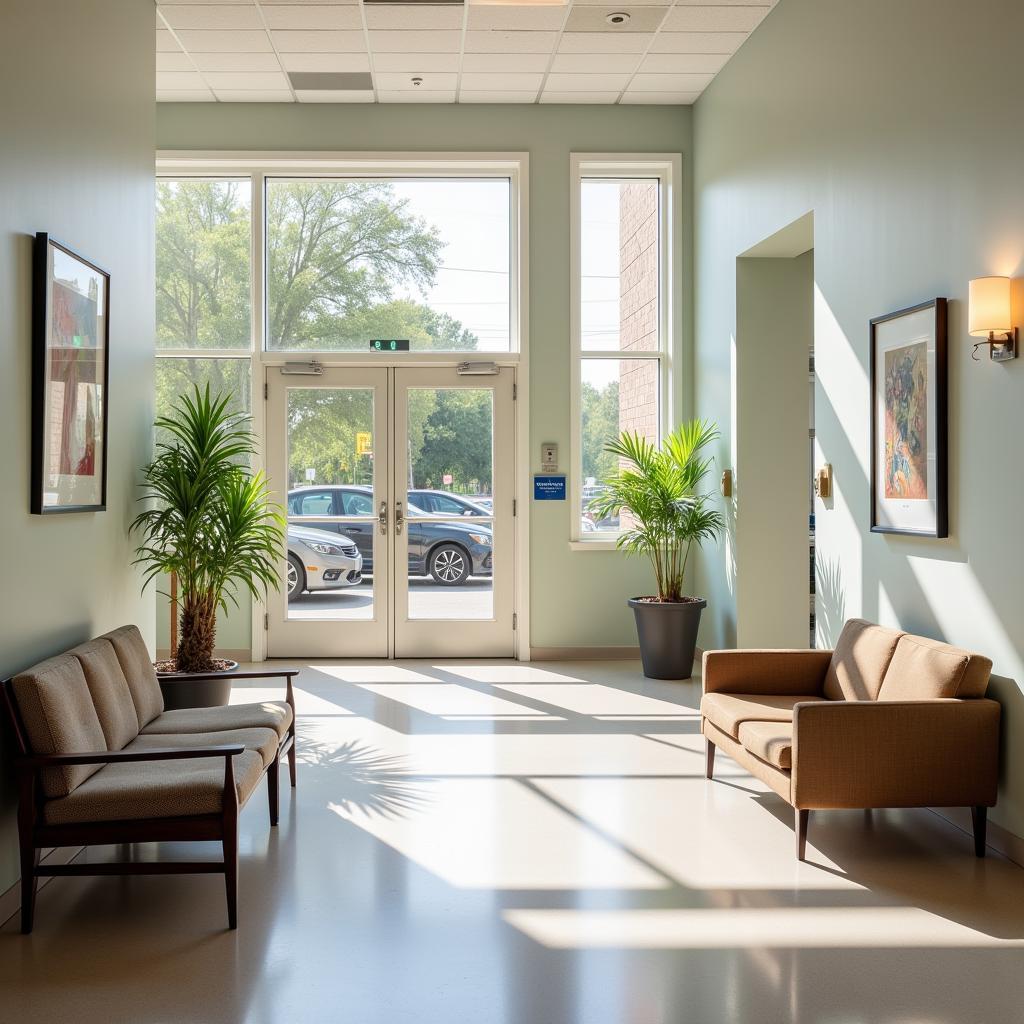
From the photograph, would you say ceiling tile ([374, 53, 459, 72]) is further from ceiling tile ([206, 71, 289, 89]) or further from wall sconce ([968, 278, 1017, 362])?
wall sconce ([968, 278, 1017, 362])

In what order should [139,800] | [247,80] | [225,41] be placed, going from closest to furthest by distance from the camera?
[139,800], [225,41], [247,80]

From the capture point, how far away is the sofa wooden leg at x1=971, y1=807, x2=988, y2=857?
3.80 m

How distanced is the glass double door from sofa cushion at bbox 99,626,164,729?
11.6 ft

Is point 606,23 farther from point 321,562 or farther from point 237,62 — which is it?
point 321,562

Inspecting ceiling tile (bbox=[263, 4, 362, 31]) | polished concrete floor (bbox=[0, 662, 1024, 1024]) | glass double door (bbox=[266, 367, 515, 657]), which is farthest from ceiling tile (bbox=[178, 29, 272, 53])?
polished concrete floor (bbox=[0, 662, 1024, 1024])

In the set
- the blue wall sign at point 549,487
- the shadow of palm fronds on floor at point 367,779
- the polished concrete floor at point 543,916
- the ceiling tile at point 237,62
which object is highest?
the ceiling tile at point 237,62

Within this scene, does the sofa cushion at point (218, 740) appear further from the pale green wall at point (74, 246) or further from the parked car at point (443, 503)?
the parked car at point (443, 503)

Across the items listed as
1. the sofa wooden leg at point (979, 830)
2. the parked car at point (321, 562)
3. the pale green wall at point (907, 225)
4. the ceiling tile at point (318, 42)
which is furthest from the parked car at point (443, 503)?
the sofa wooden leg at point (979, 830)

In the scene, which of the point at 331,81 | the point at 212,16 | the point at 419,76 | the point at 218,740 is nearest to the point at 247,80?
the point at 331,81

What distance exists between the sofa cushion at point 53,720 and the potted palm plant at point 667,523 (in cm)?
448

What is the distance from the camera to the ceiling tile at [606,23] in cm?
620

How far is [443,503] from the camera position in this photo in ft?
26.4

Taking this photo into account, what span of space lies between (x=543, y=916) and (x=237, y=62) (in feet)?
19.7

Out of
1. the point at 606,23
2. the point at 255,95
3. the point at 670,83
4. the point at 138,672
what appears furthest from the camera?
the point at 255,95
